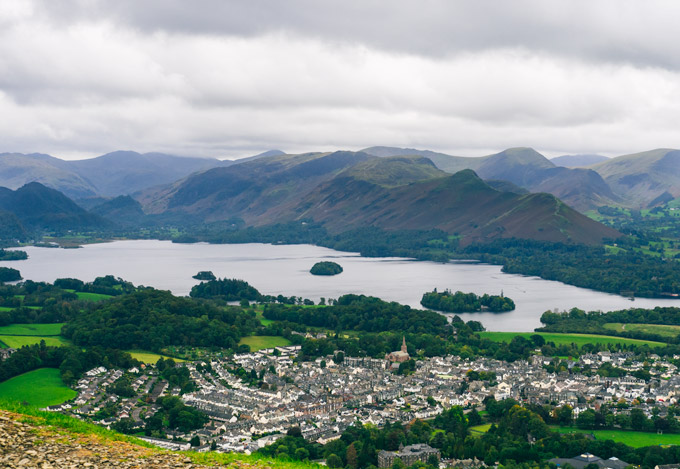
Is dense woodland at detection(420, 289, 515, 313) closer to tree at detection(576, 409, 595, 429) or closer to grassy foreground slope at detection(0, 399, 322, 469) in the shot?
tree at detection(576, 409, 595, 429)

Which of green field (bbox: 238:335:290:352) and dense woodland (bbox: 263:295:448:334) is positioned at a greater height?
dense woodland (bbox: 263:295:448:334)

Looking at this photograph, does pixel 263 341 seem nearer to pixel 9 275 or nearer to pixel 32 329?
pixel 32 329

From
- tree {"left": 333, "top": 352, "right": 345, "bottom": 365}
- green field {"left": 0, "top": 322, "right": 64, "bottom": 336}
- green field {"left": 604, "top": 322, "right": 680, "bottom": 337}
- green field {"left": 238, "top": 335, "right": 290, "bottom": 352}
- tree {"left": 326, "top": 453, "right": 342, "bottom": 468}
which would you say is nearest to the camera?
tree {"left": 326, "top": 453, "right": 342, "bottom": 468}

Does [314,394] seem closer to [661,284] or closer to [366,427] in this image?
[366,427]

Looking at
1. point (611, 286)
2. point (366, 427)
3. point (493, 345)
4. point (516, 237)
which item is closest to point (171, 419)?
point (366, 427)

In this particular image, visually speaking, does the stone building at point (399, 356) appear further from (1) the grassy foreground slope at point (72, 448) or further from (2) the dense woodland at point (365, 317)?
(1) the grassy foreground slope at point (72, 448)

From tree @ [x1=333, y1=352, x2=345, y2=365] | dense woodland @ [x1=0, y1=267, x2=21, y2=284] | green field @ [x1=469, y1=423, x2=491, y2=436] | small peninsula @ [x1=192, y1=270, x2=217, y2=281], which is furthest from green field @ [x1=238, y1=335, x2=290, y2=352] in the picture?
dense woodland @ [x1=0, y1=267, x2=21, y2=284]

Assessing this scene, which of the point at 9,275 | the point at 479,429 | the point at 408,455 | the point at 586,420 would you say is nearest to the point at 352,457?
the point at 408,455
